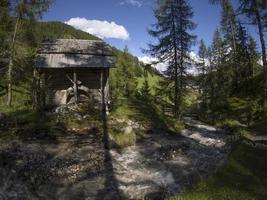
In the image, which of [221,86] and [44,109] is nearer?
[44,109]

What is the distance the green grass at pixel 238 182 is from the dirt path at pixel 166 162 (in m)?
1.58

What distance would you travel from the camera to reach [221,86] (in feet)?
139

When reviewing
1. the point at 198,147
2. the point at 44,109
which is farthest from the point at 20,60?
the point at 198,147

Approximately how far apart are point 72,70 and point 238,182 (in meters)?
19.5

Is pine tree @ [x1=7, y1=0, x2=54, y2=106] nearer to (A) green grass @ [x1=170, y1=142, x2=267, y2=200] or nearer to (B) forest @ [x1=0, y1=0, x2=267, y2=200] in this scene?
(B) forest @ [x1=0, y1=0, x2=267, y2=200]

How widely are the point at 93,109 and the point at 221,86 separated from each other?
2403 cm

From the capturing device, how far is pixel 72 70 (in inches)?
1048

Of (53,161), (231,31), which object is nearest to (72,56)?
(53,161)

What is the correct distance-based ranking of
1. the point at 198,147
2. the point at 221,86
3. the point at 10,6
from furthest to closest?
1. the point at 221,86
2. the point at 10,6
3. the point at 198,147

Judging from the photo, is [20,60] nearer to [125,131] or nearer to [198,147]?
[125,131]

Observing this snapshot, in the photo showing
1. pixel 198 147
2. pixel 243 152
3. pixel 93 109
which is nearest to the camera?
pixel 243 152

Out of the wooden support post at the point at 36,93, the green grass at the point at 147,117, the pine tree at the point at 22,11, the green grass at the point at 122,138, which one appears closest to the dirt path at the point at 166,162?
the green grass at the point at 122,138

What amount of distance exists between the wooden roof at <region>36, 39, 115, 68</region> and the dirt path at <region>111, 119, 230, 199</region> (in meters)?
7.84

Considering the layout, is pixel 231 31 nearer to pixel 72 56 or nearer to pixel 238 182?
pixel 72 56
